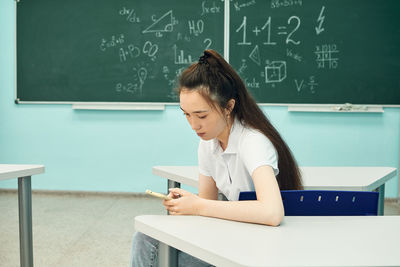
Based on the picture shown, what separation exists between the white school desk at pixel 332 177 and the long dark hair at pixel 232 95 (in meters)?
0.33

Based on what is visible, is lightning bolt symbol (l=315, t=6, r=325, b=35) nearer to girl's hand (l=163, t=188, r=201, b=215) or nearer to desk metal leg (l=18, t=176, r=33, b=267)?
desk metal leg (l=18, t=176, r=33, b=267)

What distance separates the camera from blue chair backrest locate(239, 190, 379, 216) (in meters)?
1.18

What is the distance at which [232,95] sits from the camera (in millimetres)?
1370

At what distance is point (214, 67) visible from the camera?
1.35 m

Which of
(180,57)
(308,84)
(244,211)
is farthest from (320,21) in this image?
(244,211)

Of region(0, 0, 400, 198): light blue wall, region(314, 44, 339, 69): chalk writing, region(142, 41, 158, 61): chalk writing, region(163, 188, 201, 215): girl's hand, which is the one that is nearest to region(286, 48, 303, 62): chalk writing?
region(314, 44, 339, 69): chalk writing

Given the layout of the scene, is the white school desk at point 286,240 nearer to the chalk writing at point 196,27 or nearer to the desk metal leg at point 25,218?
the desk metal leg at point 25,218

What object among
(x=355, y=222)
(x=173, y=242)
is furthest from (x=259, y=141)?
(x=173, y=242)

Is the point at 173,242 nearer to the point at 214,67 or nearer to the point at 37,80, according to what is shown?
the point at 214,67

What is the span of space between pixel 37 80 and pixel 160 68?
1275 mm

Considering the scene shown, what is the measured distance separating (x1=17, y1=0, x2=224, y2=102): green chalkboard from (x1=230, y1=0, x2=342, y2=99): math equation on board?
0.22m

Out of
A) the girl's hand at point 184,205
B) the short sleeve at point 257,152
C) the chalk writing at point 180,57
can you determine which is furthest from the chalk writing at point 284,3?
the girl's hand at point 184,205

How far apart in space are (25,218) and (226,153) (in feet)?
3.78

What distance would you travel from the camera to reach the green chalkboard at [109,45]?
379 centimetres
